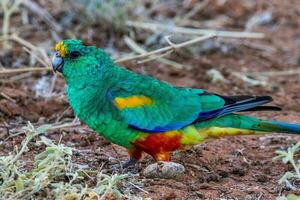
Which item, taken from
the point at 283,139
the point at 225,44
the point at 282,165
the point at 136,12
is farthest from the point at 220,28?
the point at 282,165

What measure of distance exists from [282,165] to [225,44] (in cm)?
307

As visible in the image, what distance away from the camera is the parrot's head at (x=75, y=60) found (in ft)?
14.6

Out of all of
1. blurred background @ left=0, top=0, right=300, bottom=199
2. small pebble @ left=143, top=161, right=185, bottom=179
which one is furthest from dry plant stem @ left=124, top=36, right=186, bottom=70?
small pebble @ left=143, top=161, right=185, bottom=179

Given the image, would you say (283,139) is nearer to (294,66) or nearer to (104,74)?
(104,74)

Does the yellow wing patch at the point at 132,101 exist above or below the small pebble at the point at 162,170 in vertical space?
above

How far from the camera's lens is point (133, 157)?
14.7 ft

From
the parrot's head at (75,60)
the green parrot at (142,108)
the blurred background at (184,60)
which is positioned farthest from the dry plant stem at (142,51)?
the parrot's head at (75,60)

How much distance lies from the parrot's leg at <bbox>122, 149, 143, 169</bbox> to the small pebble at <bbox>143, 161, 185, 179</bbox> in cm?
16

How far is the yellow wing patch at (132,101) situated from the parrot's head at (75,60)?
0.80 feet

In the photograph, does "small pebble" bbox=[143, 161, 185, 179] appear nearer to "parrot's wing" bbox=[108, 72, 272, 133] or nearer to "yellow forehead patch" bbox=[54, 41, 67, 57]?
"parrot's wing" bbox=[108, 72, 272, 133]

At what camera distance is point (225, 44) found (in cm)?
765

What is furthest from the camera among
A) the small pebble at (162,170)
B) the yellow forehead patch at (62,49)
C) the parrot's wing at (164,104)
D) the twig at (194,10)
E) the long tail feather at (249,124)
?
the twig at (194,10)

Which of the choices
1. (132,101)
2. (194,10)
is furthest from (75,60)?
(194,10)

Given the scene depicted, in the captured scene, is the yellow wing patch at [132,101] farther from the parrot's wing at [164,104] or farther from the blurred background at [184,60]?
the blurred background at [184,60]
